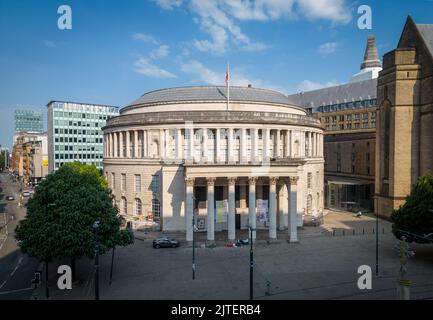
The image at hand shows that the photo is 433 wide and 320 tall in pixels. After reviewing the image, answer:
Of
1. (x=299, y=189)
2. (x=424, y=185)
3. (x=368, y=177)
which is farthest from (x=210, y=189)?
(x=368, y=177)

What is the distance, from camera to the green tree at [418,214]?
3675cm

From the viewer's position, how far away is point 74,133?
122m

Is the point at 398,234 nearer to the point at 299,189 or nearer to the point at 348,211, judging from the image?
the point at 299,189

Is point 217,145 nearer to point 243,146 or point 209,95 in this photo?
point 243,146

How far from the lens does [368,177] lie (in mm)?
77500

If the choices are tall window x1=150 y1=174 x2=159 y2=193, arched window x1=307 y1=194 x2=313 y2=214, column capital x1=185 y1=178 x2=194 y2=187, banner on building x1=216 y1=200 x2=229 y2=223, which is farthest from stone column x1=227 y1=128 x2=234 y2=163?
arched window x1=307 y1=194 x2=313 y2=214

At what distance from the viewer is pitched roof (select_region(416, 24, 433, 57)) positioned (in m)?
57.5

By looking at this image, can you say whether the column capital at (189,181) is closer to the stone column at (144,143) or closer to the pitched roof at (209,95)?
the stone column at (144,143)

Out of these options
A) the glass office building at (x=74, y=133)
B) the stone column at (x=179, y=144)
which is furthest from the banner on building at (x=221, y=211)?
the glass office building at (x=74, y=133)

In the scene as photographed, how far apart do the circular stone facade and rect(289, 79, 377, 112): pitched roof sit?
157ft

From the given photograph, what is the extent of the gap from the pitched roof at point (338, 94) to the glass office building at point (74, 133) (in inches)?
2950

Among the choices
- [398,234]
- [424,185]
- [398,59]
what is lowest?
[398,234]

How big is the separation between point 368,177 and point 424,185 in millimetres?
39237
